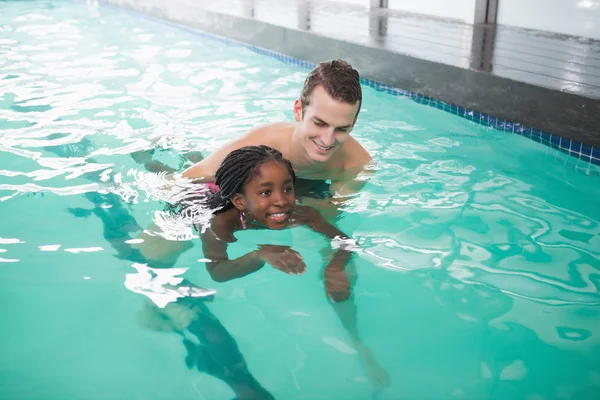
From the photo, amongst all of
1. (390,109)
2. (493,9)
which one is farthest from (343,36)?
(493,9)

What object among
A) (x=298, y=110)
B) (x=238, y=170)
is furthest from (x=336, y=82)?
(x=238, y=170)

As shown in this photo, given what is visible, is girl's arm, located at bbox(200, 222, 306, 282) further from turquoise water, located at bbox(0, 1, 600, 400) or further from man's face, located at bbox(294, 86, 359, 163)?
man's face, located at bbox(294, 86, 359, 163)

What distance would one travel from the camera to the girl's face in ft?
9.51

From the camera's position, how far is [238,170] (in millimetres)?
3033

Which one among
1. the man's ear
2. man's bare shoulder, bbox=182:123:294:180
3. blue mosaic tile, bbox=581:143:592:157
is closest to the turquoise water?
blue mosaic tile, bbox=581:143:592:157

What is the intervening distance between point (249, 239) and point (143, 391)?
1176mm

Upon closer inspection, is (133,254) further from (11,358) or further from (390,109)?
(390,109)

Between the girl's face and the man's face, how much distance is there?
367 mm

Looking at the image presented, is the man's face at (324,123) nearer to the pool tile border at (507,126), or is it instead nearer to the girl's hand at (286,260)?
the girl's hand at (286,260)

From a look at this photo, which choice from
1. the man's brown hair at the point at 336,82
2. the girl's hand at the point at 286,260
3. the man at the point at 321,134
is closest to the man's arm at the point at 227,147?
the man at the point at 321,134

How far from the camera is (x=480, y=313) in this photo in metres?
2.85

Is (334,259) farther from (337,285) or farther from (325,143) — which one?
(325,143)

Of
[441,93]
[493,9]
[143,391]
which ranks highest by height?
[493,9]

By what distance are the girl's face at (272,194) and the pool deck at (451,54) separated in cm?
283
